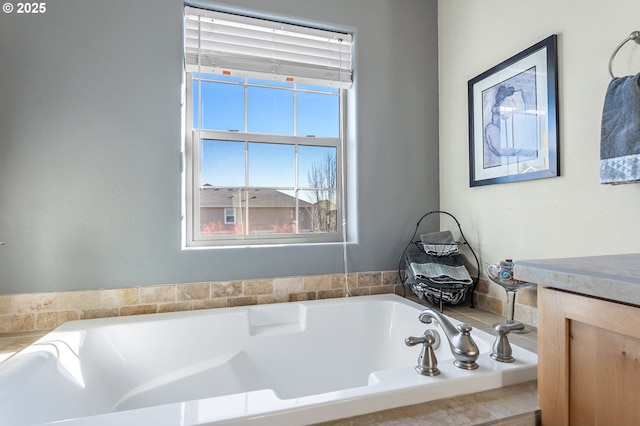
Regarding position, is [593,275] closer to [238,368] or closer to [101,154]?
[238,368]

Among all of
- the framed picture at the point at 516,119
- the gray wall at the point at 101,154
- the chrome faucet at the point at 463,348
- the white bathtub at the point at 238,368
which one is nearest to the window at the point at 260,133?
the gray wall at the point at 101,154

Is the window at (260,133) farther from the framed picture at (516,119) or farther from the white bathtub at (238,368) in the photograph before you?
the framed picture at (516,119)

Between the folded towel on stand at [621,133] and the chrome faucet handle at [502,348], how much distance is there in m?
0.62

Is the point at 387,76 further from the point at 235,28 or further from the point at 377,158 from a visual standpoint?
the point at 235,28

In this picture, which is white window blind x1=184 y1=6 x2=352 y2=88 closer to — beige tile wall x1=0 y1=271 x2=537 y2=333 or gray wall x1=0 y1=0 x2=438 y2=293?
gray wall x1=0 y1=0 x2=438 y2=293

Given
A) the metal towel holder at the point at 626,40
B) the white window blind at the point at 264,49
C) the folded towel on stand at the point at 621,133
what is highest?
the white window blind at the point at 264,49

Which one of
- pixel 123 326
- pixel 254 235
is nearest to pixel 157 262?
pixel 123 326

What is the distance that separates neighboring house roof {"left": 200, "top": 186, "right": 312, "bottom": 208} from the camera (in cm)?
202

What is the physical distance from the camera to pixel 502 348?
1162 millimetres

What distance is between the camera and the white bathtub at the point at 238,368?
0.89 meters

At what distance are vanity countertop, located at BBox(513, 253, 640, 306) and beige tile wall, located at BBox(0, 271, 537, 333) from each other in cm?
89

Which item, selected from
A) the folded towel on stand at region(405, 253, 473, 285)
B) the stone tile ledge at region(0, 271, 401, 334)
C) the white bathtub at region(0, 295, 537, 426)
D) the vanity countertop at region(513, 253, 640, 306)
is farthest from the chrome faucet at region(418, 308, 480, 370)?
the stone tile ledge at region(0, 271, 401, 334)

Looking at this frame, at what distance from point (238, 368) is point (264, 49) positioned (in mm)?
1718

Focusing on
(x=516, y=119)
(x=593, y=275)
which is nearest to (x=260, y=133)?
(x=516, y=119)
